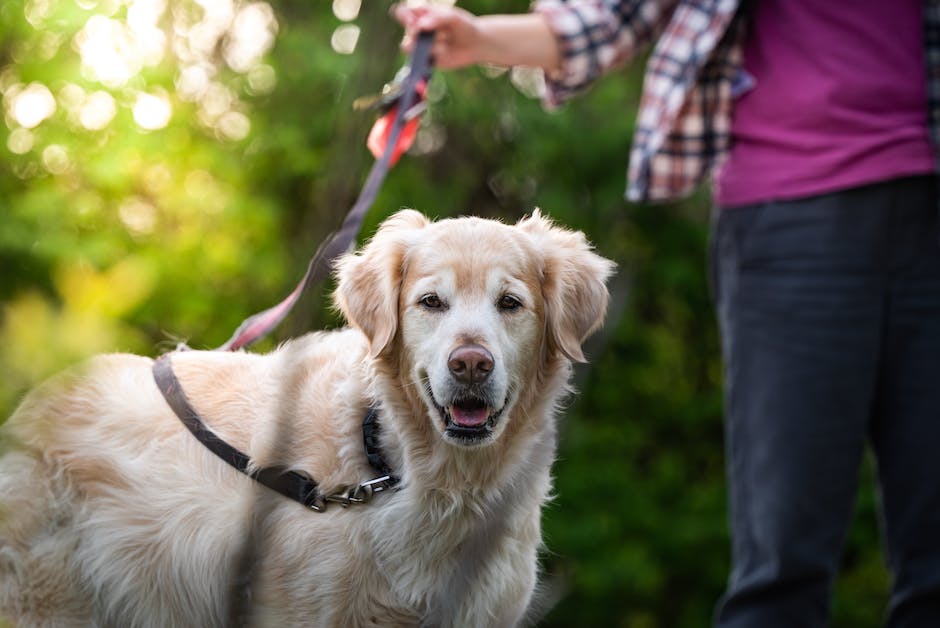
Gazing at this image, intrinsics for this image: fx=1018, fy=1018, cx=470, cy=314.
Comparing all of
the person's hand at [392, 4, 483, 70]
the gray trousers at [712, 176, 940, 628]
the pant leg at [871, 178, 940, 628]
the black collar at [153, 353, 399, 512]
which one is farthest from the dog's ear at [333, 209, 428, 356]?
the pant leg at [871, 178, 940, 628]

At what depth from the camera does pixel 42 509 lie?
218cm

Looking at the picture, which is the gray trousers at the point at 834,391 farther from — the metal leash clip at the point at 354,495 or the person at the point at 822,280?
the metal leash clip at the point at 354,495

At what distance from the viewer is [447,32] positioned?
2717 mm

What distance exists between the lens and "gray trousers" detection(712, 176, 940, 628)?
2.41 m

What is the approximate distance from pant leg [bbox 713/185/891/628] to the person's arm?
767mm

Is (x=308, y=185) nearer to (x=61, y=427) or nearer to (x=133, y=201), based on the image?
(x=133, y=201)

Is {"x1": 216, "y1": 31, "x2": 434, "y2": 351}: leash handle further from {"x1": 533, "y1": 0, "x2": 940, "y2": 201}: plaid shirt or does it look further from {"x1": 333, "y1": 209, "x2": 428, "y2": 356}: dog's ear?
{"x1": 533, "y1": 0, "x2": 940, "y2": 201}: plaid shirt

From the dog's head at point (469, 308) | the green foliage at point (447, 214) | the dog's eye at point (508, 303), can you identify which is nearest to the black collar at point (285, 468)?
the dog's head at point (469, 308)

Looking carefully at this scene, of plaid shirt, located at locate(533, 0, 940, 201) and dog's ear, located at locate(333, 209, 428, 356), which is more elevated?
plaid shirt, located at locate(533, 0, 940, 201)

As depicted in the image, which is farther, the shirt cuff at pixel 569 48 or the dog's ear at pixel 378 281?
the shirt cuff at pixel 569 48

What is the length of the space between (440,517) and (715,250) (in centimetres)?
110

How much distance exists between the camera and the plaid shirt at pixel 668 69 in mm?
2689

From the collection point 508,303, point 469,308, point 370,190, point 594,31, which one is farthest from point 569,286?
point 594,31

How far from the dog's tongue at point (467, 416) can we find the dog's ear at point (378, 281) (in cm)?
23
